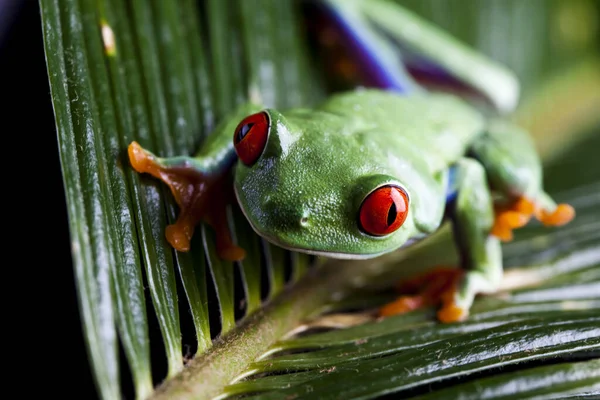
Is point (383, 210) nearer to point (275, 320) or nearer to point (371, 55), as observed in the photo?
point (275, 320)

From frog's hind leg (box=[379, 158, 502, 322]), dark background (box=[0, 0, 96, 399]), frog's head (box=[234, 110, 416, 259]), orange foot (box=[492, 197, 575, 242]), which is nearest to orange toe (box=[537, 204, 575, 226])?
orange foot (box=[492, 197, 575, 242])

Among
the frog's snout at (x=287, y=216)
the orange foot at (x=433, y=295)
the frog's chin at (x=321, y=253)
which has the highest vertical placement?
the frog's snout at (x=287, y=216)

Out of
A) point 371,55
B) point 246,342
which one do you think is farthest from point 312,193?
point 371,55

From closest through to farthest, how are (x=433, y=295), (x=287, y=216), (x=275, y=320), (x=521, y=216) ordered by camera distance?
(x=287, y=216) → (x=275, y=320) → (x=433, y=295) → (x=521, y=216)

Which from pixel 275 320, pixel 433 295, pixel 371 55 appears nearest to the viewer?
pixel 275 320

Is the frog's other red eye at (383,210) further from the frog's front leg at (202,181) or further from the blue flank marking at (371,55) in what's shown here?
the blue flank marking at (371,55)

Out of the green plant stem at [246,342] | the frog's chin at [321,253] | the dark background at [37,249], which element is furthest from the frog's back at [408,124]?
the dark background at [37,249]

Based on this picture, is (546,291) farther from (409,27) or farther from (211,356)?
(409,27)

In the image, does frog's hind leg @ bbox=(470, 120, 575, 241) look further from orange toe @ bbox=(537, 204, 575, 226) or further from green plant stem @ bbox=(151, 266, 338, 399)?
green plant stem @ bbox=(151, 266, 338, 399)
